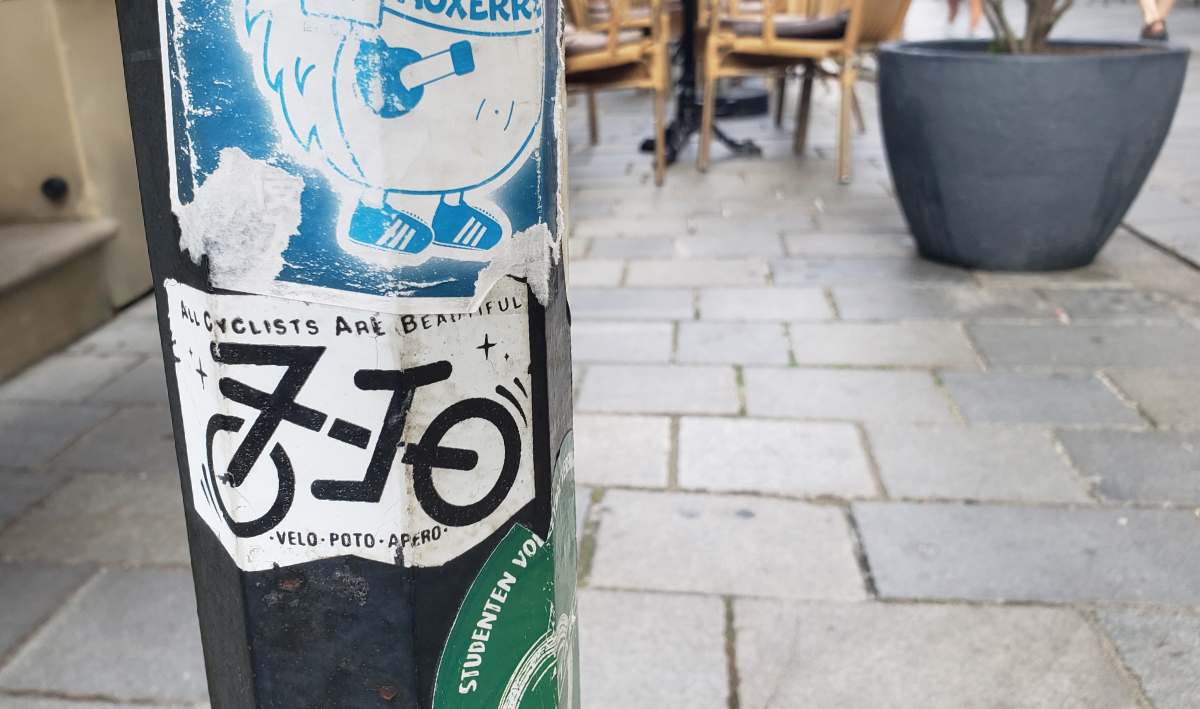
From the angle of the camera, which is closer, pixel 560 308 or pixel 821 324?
pixel 560 308

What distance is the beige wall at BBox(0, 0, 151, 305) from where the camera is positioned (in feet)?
9.79

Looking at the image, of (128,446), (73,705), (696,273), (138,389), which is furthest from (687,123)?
(73,705)

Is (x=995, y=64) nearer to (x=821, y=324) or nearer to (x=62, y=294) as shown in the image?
(x=821, y=324)

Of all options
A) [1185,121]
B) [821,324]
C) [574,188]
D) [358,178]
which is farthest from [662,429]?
[1185,121]

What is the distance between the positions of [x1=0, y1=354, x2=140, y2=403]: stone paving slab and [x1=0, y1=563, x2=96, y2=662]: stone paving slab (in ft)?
3.12

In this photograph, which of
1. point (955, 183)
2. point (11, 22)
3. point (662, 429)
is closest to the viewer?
point (662, 429)

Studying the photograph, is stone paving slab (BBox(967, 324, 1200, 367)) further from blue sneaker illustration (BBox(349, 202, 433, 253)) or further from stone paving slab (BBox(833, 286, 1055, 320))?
blue sneaker illustration (BBox(349, 202, 433, 253))

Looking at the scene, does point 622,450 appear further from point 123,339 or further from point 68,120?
point 68,120

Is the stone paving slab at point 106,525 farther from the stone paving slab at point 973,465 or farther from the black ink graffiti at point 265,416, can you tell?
the stone paving slab at point 973,465

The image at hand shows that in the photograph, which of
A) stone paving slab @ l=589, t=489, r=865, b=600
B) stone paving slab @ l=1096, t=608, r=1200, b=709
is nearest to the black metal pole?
stone paving slab @ l=589, t=489, r=865, b=600

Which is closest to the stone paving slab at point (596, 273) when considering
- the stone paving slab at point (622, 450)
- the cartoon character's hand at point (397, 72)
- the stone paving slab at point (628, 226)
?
the stone paving slab at point (628, 226)

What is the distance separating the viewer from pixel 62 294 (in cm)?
309

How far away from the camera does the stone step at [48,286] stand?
2850 mm

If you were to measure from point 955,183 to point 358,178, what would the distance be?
3.18 m
